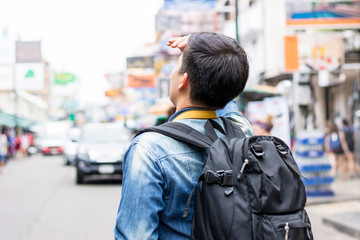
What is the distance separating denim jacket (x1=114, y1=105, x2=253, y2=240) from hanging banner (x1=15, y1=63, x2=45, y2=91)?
21697 millimetres

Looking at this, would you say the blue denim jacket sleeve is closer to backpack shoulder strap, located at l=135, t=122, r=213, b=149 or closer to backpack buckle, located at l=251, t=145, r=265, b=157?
backpack shoulder strap, located at l=135, t=122, r=213, b=149

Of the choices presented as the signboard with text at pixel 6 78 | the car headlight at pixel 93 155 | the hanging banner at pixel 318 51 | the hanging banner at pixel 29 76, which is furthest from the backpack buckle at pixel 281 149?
the signboard with text at pixel 6 78

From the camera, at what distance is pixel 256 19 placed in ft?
85.4

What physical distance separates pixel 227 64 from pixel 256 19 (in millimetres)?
25008

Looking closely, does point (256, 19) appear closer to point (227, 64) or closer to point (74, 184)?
point (74, 184)

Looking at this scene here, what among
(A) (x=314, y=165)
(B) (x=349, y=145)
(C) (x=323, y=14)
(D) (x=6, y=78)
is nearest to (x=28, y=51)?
(D) (x=6, y=78)

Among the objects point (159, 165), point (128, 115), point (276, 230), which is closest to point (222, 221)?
point (276, 230)

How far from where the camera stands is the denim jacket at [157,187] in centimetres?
165

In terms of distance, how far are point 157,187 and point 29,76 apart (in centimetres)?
2355

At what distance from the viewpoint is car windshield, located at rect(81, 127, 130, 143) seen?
52.2 ft

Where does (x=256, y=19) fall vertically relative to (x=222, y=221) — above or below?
above

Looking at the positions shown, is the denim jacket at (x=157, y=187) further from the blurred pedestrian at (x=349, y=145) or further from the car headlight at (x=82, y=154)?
the blurred pedestrian at (x=349, y=145)

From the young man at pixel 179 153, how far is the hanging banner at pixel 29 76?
2159cm

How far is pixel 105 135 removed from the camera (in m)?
16.2
